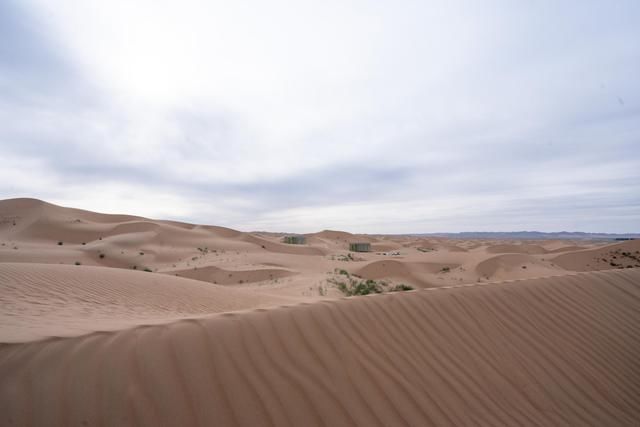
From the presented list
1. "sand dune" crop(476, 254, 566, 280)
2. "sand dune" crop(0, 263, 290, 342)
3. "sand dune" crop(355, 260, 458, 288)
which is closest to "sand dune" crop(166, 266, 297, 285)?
"sand dune" crop(355, 260, 458, 288)

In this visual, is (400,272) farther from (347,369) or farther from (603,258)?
(347,369)

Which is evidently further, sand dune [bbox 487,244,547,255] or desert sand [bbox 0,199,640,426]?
sand dune [bbox 487,244,547,255]

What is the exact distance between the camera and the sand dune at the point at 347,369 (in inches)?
81.4

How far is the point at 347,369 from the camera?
260 cm

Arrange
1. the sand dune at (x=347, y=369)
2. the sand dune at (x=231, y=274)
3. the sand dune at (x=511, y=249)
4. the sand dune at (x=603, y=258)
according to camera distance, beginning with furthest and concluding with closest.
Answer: the sand dune at (x=511, y=249) → the sand dune at (x=603, y=258) → the sand dune at (x=231, y=274) → the sand dune at (x=347, y=369)

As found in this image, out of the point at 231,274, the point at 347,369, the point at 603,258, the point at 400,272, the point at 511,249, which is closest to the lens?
the point at 347,369

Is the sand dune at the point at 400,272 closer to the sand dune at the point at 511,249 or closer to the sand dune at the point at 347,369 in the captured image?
the sand dune at the point at 511,249

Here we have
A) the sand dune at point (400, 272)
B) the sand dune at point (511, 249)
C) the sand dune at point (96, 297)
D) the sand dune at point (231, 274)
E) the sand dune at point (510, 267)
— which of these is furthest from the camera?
the sand dune at point (511, 249)

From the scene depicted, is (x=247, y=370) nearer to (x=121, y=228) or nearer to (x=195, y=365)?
(x=195, y=365)

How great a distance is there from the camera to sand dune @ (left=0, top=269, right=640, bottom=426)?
81.4 inches

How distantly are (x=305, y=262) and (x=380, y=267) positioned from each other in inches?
185

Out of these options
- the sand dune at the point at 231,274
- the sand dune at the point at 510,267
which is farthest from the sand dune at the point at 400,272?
the sand dune at the point at 231,274

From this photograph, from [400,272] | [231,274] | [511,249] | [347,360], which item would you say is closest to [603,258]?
[511,249]

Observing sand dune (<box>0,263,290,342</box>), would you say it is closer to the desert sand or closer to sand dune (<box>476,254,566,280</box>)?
the desert sand
